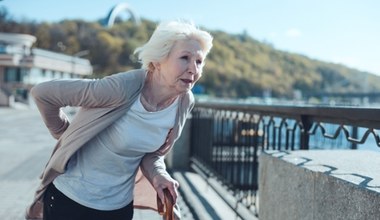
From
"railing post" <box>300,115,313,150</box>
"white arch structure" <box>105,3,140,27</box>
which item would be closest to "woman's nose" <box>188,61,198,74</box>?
"railing post" <box>300,115,313,150</box>

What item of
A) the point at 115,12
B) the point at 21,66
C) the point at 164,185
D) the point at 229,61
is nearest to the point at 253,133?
the point at 164,185

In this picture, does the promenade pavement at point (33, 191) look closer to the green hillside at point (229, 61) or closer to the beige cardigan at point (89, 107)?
the beige cardigan at point (89, 107)

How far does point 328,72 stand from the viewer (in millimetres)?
140375

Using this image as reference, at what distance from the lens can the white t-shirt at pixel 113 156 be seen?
7.28ft

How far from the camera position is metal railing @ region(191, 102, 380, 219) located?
9.17ft

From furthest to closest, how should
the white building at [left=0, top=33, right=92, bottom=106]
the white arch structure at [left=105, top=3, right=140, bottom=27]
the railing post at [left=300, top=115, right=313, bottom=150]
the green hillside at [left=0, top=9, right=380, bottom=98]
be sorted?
1. the green hillside at [left=0, top=9, right=380, bottom=98]
2. the white arch structure at [left=105, top=3, right=140, bottom=27]
3. the white building at [left=0, top=33, right=92, bottom=106]
4. the railing post at [left=300, top=115, right=313, bottom=150]

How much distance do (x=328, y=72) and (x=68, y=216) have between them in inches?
5664

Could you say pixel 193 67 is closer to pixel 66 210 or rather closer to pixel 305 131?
pixel 66 210

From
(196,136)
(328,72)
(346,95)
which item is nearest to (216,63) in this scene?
(328,72)

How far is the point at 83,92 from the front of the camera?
214 cm

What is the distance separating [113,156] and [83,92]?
320 mm

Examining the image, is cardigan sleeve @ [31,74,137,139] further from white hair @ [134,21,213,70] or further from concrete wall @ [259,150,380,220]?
concrete wall @ [259,150,380,220]

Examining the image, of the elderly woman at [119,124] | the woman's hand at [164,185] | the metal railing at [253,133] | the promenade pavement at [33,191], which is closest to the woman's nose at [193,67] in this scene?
the elderly woman at [119,124]

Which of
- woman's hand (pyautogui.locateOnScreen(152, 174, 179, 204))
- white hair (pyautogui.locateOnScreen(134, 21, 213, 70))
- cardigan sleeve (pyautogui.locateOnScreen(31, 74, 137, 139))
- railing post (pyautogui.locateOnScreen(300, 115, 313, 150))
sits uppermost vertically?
white hair (pyautogui.locateOnScreen(134, 21, 213, 70))
